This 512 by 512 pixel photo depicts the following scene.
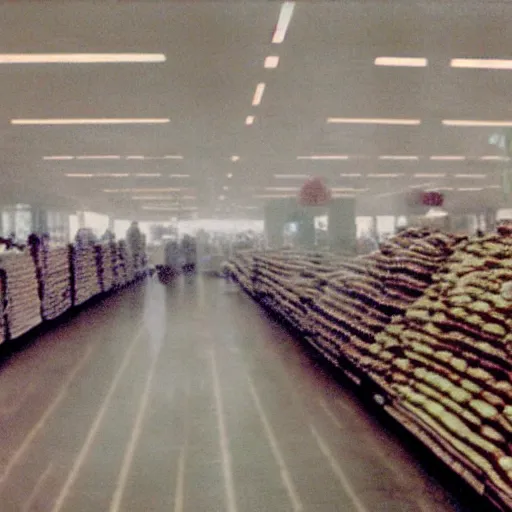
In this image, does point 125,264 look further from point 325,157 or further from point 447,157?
point 447,157

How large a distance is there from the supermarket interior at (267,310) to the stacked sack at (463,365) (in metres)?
0.02

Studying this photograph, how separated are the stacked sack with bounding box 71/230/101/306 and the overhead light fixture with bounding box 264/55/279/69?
6.60 m

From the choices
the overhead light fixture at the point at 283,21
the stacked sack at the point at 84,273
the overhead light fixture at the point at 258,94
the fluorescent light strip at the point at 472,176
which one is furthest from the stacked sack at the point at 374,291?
the fluorescent light strip at the point at 472,176

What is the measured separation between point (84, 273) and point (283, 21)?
28.3 ft

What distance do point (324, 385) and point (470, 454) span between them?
96.7 inches

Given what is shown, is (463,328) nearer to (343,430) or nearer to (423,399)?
(423,399)

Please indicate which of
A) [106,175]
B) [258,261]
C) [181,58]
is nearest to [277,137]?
[258,261]

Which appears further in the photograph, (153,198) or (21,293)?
(153,198)

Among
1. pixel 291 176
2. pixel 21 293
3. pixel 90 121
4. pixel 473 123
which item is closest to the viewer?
pixel 21 293

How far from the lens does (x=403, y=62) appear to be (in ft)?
22.4

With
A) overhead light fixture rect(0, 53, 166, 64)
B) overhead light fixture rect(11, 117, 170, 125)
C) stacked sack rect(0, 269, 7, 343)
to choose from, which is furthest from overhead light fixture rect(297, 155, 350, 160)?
stacked sack rect(0, 269, 7, 343)

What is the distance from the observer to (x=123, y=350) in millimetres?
7352

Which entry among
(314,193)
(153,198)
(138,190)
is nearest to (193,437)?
(314,193)

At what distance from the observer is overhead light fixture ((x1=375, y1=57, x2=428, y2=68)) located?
670cm
